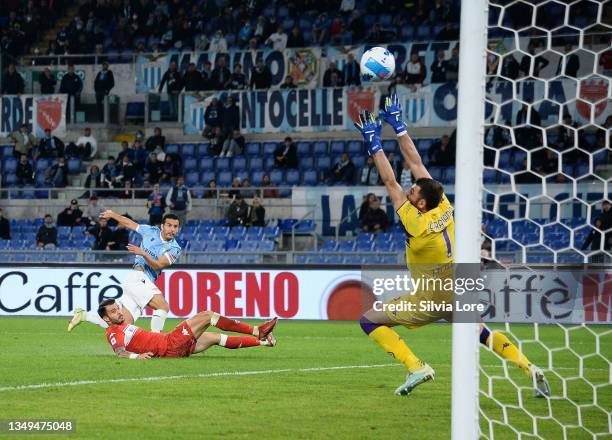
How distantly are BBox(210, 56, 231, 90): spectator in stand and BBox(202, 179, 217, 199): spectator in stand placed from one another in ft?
9.04

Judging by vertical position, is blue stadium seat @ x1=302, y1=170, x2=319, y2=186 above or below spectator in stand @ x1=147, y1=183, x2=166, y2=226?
above

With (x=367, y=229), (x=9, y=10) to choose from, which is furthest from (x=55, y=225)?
(x=9, y=10)

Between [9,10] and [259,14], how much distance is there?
319 inches

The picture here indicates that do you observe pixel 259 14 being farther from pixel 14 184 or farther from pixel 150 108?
pixel 14 184

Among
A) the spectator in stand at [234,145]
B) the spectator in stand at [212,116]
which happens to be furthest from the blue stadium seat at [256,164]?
the spectator in stand at [212,116]

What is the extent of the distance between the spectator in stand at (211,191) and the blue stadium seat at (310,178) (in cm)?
200

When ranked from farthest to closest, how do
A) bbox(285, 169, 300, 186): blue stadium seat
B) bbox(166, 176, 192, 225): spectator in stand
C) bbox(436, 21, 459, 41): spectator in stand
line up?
bbox(436, 21, 459, 41): spectator in stand
bbox(285, 169, 300, 186): blue stadium seat
bbox(166, 176, 192, 225): spectator in stand

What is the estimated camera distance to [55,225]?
2405cm

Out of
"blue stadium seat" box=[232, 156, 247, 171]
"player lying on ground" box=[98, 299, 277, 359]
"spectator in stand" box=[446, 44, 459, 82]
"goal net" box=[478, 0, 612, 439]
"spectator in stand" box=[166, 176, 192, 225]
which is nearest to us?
"goal net" box=[478, 0, 612, 439]

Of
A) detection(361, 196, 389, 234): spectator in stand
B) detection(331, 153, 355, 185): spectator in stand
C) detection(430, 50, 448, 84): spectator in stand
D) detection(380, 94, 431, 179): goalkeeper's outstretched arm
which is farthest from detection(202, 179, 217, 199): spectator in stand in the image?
detection(380, 94, 431, 179): goalkeeper's outstretched arm

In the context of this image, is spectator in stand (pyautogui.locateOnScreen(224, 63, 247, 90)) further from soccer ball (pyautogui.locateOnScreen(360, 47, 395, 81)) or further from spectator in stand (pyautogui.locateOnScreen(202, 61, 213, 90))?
soccer ball (pyautogui.locateOnScreen(360, 47, 395, 81))

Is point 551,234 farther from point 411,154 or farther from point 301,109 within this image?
point 411,154

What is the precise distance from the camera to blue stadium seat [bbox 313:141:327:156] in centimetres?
2492

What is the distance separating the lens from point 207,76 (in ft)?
86.4
